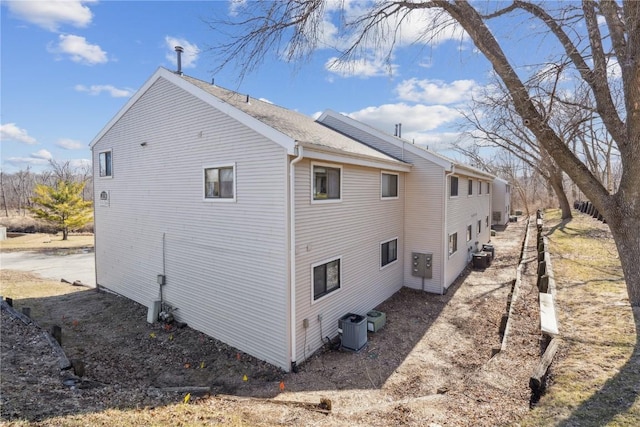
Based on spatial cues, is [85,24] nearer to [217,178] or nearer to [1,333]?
[217,178]

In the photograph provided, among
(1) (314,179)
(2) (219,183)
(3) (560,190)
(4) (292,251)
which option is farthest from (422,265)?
(3) (560,190)

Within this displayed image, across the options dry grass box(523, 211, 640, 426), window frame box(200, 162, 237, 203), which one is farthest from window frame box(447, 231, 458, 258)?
window frame box(200, 162, 237, 203)

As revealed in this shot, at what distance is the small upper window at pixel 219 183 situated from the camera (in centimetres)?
828

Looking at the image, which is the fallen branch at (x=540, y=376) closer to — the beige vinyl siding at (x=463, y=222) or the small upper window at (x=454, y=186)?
the beige vinyl siding at (x=463, y=222)

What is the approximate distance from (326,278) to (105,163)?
10.1m

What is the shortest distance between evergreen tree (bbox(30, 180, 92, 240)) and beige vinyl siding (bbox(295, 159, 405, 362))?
99.1 ft

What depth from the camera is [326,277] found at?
8.55m

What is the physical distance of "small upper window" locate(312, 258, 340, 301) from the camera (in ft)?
26.8

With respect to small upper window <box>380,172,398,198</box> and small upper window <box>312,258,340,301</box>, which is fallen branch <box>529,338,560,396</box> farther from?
small upper window <box>380,172,398,198</box>

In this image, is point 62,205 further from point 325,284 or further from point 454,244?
point 454,244

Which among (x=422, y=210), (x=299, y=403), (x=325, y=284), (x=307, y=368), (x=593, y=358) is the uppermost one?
(x=422, y=210)

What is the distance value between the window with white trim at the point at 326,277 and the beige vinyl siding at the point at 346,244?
0.48 ft

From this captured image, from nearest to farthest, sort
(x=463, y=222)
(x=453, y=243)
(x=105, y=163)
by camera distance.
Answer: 1. (x=105, y=163)
2. (x=453, y=243)
3. (x=463, y=222)

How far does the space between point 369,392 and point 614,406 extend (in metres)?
3.77
